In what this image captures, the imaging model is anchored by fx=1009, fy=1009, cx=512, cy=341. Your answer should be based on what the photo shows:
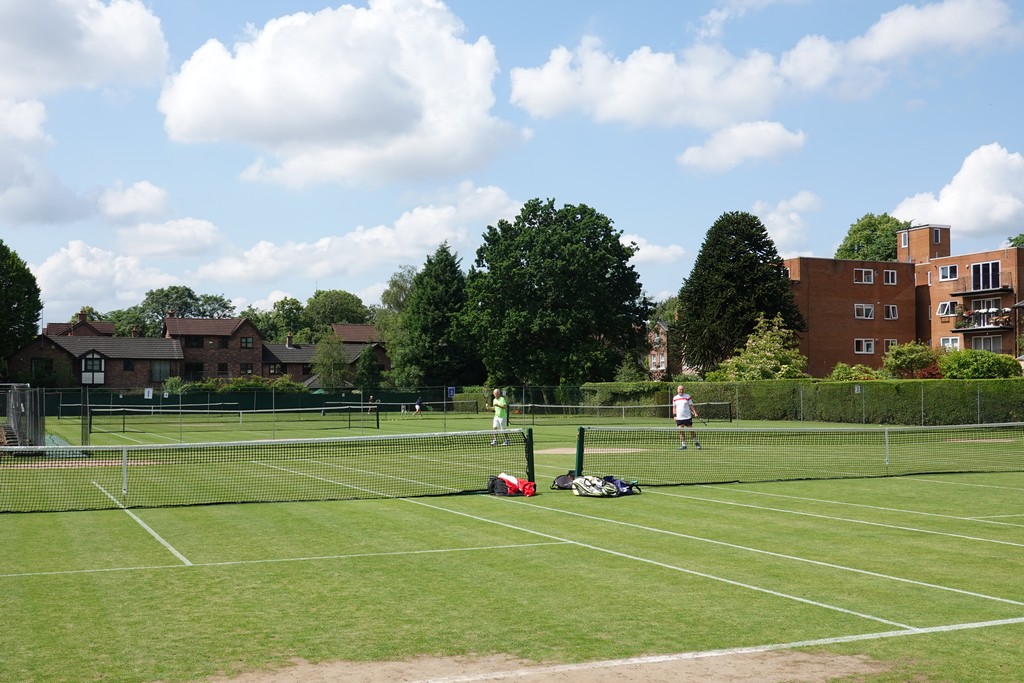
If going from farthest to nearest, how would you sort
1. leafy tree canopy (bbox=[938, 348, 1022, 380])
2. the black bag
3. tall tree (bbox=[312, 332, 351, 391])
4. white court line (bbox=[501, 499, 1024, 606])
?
tall tree (bbox=[312, 332, 351, 391]), leafy tree canopy (bbox=[938, 348, 1022, 380]), the black bag, white court line (bbox=[501, 499, 1024, 606])

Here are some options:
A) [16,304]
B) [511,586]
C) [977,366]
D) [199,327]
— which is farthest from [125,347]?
[511,586]

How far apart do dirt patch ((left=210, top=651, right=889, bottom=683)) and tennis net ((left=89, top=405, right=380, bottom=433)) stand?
135 feet

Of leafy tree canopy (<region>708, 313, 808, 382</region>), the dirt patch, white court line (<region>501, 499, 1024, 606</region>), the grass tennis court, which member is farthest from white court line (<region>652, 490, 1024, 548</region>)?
leafy tree canopy (<region>708, 313, 808, 382</region>)

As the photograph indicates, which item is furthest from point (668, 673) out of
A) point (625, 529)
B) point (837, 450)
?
point (837, 450)

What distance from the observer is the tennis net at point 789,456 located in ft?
76.0

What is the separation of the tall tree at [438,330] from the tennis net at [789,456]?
57435mm

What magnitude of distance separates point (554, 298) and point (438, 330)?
1940 cm

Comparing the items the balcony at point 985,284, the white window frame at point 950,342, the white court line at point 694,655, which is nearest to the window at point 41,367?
the white window frame at point 950,342

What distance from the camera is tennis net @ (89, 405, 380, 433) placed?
51719mm

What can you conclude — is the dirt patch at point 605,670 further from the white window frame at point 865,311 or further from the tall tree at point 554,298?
the white window frame at point 865,311

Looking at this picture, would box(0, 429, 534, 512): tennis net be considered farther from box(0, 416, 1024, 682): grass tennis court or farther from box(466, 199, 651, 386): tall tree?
box(466, 199, 651, 386): tall tree

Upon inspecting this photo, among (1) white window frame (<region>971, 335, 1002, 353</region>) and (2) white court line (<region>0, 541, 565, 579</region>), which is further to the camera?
(1) white window frame (<region>971, 335, 1002, 353</region>)

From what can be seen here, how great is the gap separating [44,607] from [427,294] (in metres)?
86.8

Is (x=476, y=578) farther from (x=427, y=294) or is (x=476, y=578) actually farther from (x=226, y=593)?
(x=427, y=294)
